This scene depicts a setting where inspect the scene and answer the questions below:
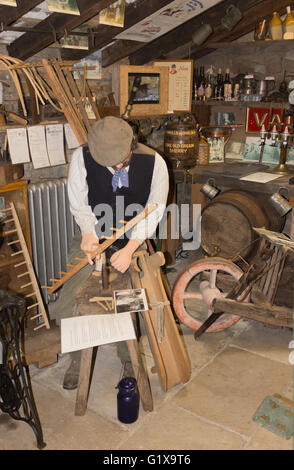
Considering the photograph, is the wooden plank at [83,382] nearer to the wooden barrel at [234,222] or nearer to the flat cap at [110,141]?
the flat cap at [110,141]

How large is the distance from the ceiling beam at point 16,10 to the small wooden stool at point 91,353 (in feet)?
5.61

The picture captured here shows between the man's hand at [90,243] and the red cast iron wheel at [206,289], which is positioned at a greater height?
the man's hand at [90,243]

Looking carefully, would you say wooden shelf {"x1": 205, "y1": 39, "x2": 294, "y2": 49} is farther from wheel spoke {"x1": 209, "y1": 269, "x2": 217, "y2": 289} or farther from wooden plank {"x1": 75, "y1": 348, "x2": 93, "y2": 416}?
wooden plank {"x1": 75, "y1": 348, "x2": 93, "y2": 416}

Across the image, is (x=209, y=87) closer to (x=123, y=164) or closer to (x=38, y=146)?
(x=38, y=146)

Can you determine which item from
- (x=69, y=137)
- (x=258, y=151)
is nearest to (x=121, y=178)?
(x=69, y=137)

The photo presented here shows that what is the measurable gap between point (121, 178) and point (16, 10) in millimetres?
1252

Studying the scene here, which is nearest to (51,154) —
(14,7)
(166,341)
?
(14,7)

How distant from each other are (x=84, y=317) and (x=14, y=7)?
6.51 feet

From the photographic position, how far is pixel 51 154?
362cm

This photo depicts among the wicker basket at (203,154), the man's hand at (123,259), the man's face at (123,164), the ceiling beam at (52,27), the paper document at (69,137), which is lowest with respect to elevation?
the man's hand at (123,259)

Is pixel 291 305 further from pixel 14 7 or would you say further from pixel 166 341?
pixel 14 7

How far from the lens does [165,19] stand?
376cm

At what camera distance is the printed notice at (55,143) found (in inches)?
140

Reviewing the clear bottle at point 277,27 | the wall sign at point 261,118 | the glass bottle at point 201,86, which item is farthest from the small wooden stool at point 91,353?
the clear bottle at point 277,27
